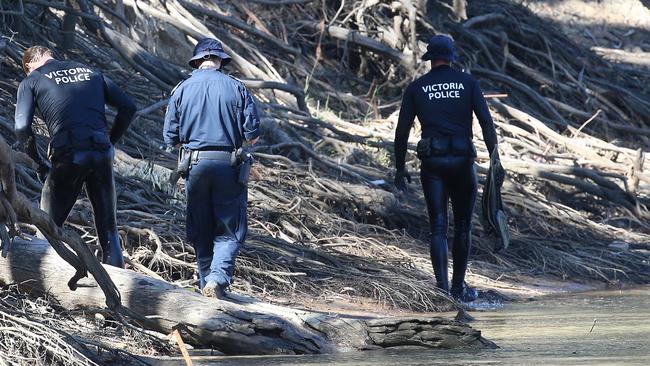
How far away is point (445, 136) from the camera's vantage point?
10.3 m

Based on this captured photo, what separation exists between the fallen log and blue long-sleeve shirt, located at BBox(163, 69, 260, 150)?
1.22m

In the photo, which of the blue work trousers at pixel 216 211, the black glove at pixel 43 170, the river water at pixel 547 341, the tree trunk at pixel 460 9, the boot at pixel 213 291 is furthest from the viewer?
the tree trunk at pixel 460 9

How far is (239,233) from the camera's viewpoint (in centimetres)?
879

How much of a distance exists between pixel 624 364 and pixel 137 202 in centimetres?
581

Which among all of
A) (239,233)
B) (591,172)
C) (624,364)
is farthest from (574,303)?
(591,172)

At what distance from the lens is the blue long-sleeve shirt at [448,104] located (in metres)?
10.3

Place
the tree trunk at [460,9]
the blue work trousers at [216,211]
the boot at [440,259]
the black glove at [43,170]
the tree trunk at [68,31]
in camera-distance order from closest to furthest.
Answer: the blue work trousers at [216,211] → the black glove at [43,170] → the boot at [440,259] → the tree trunk at [68,31] → the tree trunk at [460,9]

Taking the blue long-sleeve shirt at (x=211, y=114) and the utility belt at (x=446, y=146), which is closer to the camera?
the blue long-sleeve shirt at (x=211, y=114)

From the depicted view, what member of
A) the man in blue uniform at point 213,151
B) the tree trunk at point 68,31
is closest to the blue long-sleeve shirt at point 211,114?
the man in blue uniform at point 213,151

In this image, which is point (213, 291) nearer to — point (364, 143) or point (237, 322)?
point (237, 322)

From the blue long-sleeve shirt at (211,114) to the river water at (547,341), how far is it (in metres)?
1.88

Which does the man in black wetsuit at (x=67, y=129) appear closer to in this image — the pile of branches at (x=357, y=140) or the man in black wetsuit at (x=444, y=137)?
the pile of branches at (x=357, y=140)

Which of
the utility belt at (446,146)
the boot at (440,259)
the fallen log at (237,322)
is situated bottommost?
the boot at (440,259)

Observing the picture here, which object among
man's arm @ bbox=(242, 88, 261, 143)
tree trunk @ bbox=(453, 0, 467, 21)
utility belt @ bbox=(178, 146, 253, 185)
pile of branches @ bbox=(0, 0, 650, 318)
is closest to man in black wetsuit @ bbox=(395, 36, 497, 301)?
pile of branches @ bbox=(0, 0, 650, 318)
